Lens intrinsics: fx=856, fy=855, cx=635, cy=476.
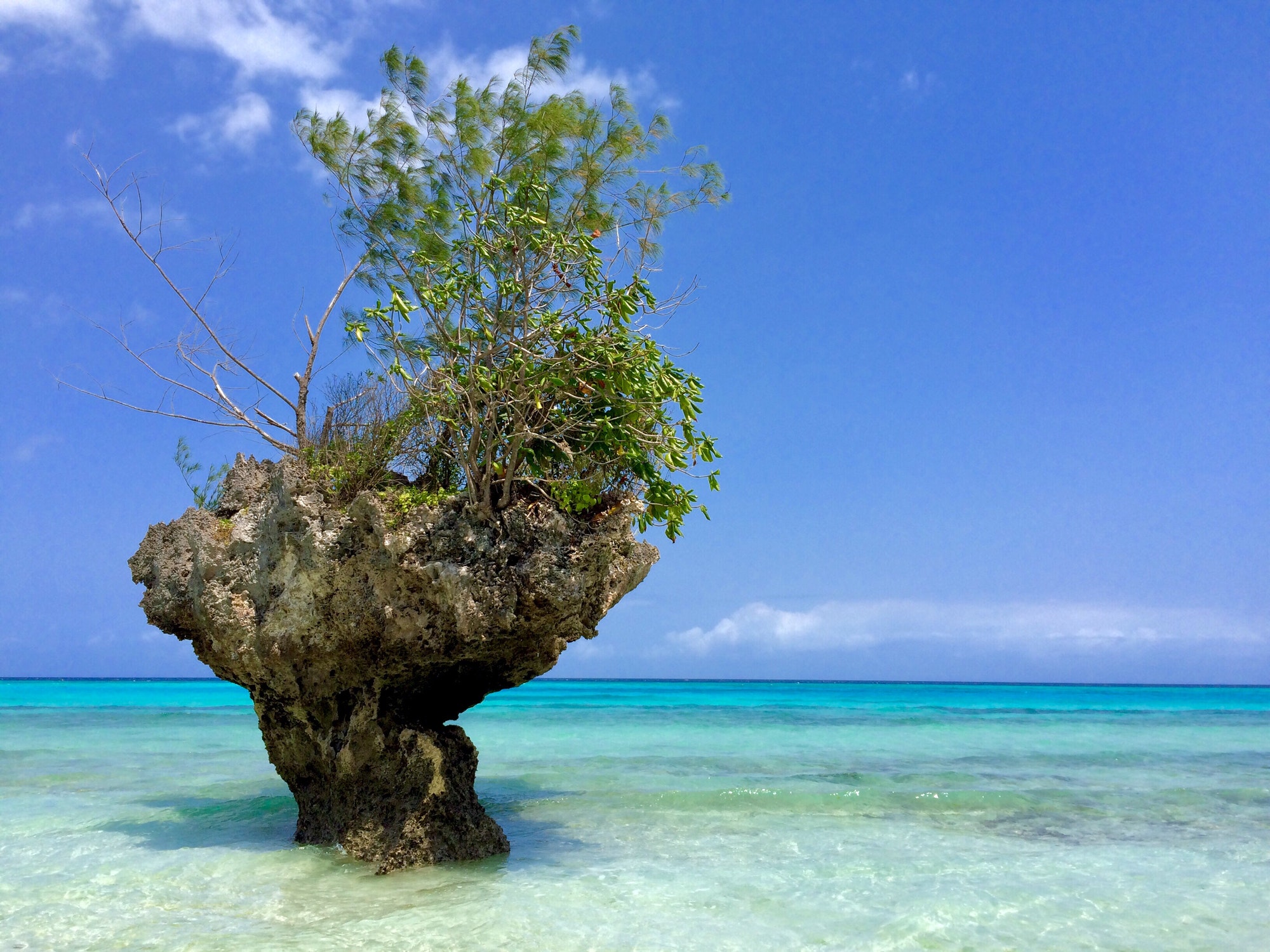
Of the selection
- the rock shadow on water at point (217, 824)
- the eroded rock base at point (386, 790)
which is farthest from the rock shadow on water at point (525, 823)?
the rock shadow on water at point (217, 824)

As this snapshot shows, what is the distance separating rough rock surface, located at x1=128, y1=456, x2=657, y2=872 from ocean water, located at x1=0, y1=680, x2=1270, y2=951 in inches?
19.0

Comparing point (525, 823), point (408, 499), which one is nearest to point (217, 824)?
point (525, 823)

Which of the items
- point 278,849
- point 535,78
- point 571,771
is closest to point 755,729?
point 571,771

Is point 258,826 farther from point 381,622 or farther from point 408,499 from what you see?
point 408,499

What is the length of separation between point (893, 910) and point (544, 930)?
246 centimetres

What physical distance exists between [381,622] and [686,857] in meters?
3.27

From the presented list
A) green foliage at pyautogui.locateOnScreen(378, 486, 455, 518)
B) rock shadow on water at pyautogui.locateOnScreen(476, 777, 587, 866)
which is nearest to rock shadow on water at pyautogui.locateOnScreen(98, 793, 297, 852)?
rock shadow on water at pyautogui.locateOnScreen(476, 777, 587, 866)

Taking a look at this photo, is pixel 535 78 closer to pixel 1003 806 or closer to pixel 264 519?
pixel 264 519

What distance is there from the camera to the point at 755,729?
20.8m

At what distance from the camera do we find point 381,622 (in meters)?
6.66

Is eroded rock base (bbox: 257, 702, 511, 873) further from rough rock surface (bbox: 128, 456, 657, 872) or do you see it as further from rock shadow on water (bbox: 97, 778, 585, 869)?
rock shadow on water (bbox: 97, 778, 585, 869)

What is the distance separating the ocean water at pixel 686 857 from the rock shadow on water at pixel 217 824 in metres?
0.04

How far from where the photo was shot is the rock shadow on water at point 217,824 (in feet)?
24.6

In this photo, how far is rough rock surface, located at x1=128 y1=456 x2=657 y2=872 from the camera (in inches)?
251
